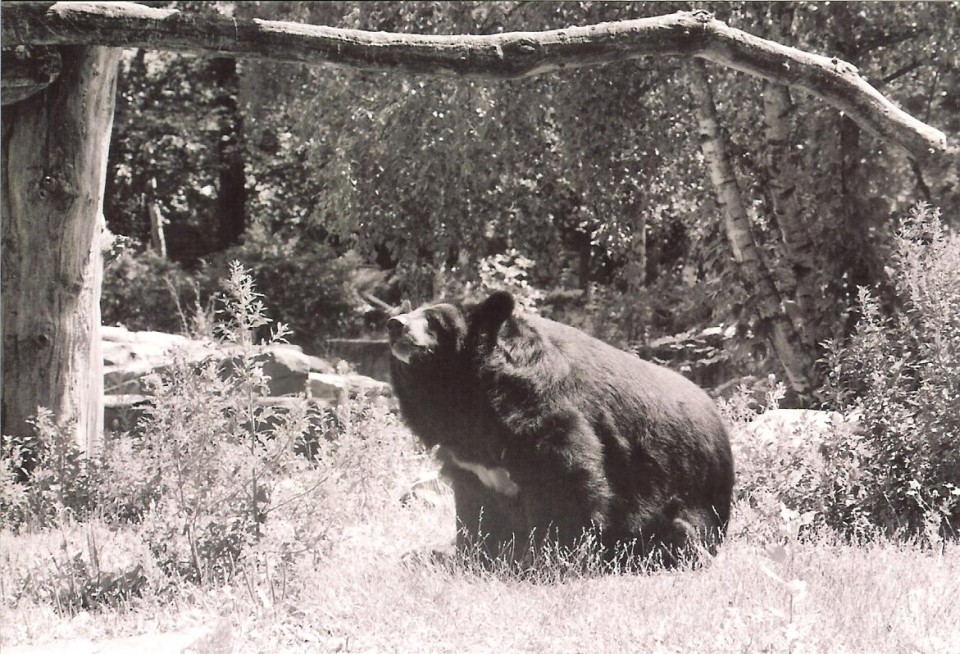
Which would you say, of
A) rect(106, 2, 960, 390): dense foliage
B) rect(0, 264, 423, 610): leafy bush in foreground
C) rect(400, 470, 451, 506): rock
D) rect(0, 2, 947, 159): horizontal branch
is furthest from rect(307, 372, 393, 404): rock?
rect(0, 2, 947, 159): horizontal branch

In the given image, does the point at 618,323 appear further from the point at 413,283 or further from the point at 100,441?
the point at 100,441

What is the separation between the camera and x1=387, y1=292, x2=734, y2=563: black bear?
495 centimetres

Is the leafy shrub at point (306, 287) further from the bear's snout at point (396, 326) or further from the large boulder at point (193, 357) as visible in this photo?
the bear's snout at point (396, 326)

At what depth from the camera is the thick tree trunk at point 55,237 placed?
6152 mm

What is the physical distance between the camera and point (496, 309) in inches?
201

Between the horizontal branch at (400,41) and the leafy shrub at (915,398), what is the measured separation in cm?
131

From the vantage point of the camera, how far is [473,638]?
3.98 meters

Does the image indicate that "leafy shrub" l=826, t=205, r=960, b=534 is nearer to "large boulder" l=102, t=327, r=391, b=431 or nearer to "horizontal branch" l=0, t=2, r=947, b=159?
"horizontal branch" l=0, t=2, r=947, b=159

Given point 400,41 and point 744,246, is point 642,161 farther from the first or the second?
point 400,41

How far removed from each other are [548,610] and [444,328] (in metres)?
1.58

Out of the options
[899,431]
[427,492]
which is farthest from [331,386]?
[899,431]

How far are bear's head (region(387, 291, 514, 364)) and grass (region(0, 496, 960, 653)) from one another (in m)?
1.05

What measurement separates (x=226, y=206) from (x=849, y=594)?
1945 centimetres

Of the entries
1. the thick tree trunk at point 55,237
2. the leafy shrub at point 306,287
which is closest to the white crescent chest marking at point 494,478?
the thick tree trunk at point 55,237
